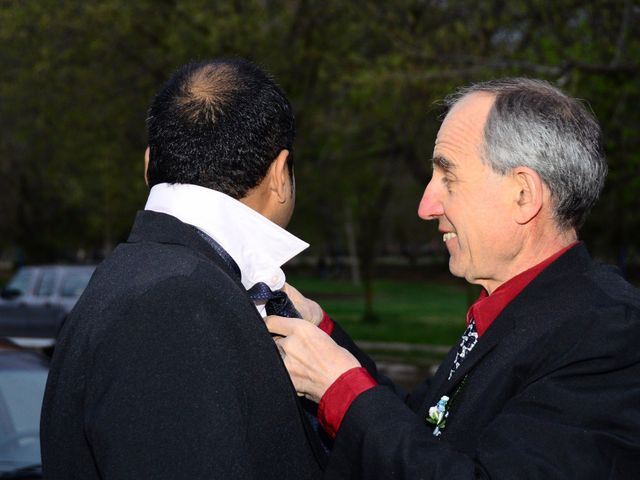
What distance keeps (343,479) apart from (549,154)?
874mm

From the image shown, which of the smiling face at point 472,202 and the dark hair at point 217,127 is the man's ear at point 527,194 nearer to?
the smiling face at point 472,202

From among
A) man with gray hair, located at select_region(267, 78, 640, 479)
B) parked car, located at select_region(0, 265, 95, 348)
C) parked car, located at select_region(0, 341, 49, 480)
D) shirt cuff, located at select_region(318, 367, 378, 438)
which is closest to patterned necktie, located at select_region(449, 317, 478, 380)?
man with gray hair, located at select_region(267, 78, 640, 479)

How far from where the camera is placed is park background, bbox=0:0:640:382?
1270 cm

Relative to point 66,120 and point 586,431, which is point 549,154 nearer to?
point 586,431

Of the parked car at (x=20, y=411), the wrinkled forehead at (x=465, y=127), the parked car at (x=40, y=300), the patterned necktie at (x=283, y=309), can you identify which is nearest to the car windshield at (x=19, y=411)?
the parked car at (x=20, y=411)

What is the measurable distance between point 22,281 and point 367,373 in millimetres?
16435

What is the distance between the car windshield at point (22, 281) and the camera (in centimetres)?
1767

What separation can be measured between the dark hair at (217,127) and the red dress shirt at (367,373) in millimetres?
493

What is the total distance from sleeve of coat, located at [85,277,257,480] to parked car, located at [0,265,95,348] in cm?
1561

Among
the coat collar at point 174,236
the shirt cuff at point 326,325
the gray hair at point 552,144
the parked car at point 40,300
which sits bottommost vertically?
the parked car at point 40,300

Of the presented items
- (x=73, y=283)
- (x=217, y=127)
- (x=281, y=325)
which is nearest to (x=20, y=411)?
(x=281, y=325)

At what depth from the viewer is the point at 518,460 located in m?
2.03

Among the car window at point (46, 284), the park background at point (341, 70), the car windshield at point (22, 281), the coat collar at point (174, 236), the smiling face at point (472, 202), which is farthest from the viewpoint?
the car windshield at point (22, 281)

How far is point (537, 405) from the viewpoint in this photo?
2.12m
